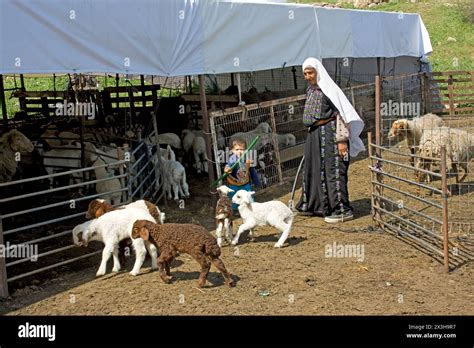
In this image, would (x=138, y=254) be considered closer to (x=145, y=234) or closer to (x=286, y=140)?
(x=145, y=234)

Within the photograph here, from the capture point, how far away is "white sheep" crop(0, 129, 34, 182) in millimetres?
9148

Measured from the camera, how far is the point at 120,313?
502 cm

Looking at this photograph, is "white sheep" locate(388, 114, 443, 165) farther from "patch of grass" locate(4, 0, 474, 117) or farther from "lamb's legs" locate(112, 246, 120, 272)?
"patch of grass" locate(4, 0, 474, 117)

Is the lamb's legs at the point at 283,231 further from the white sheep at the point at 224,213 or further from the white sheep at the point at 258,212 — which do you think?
the white sheep at the point at 224,213

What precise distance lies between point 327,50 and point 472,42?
19.1 metres

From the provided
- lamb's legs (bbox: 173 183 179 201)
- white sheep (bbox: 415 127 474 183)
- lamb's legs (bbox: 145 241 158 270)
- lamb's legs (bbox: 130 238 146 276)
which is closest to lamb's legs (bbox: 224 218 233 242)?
lamb's legs (bbox: 145 241 158 270)

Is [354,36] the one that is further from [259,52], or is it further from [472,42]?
[472,42]

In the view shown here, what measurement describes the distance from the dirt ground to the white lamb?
161 millimetres

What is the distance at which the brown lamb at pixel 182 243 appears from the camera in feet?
17.5

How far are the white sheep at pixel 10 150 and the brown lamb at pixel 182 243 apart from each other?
173 inches

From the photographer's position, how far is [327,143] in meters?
7.65

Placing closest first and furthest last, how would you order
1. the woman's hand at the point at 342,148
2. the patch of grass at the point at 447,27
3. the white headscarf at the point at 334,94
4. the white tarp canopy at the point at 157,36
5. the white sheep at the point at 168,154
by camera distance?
the white tarp canopy at the point at 157,36 → the white headscarf at the point at 334,94 → the woman's hand at the point at 342,148 → the white sheep at the point at 168,154 → the patch of grass at the point at 447,27

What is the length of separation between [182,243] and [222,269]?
0.44m

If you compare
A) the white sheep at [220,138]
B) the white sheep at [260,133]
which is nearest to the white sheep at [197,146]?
the white sheep at [260,133]
